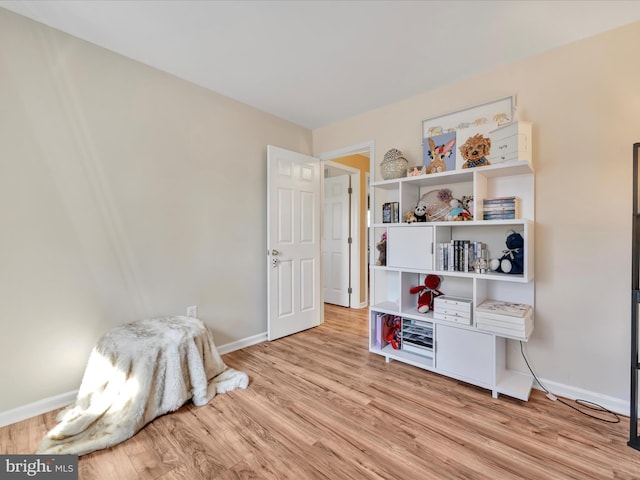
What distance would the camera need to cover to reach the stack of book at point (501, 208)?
6.35ft

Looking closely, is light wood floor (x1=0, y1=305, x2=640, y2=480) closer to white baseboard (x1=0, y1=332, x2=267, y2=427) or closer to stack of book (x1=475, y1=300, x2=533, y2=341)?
white baseboard (x1=0, y1=332, x2=267, y2=427)

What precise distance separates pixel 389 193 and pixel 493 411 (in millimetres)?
1878

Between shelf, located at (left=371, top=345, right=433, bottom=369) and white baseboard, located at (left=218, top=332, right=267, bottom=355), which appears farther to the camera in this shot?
white baseboard, located at (left=218, top=332, right=267, bottom=355)

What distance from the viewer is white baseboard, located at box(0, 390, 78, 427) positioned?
5.36ft

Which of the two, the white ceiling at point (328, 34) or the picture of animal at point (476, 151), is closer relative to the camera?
the white ceiling at point (328, 34)

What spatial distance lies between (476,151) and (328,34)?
133 cm

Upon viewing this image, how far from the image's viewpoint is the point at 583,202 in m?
1.86

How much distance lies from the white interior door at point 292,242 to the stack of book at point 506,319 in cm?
179

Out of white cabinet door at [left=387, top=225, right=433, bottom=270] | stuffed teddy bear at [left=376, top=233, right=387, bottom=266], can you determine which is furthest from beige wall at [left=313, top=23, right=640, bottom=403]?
stuffed teddy bear at [left=376, top=233, right=387, bottom=266]

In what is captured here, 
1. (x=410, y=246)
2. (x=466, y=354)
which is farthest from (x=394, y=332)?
(x=410, y=246)

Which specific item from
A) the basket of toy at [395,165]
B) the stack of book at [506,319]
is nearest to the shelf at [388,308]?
the stack of book at [506,319]

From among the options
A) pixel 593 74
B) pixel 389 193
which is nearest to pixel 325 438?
pixel 389 193

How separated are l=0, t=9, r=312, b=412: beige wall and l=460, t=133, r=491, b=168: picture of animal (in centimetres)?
197

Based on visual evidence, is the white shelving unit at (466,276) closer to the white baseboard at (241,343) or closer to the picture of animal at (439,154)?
the picture of animal at (439,154)
